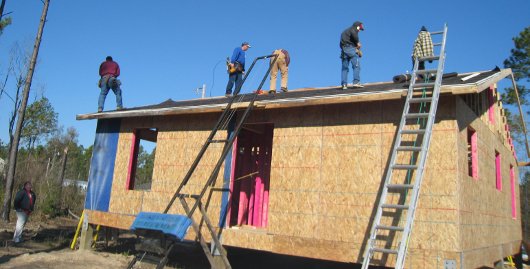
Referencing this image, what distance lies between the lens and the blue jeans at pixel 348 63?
9.57 meters

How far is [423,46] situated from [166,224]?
19.7 ft

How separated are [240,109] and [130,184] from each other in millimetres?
3985

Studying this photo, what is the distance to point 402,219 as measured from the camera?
6.91m

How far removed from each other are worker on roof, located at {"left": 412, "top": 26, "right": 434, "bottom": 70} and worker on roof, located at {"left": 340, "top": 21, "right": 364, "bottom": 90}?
4.35 feet

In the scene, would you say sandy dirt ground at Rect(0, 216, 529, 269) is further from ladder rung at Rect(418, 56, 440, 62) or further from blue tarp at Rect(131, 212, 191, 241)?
ladder rung at Rect(418, 56, 440, 62)

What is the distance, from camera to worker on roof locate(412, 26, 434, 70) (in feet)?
27.2

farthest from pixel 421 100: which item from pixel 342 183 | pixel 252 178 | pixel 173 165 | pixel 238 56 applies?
pixel 238 56

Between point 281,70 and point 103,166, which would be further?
point 103,166

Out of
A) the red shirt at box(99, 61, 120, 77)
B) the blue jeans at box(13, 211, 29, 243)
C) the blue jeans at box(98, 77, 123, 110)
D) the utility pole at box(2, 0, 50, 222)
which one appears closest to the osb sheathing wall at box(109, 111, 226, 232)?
the blue jeans at box(98, 77, 123, 110)

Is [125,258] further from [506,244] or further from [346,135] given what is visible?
[506,244]

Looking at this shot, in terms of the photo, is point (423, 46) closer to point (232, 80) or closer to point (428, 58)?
point (428, 58)

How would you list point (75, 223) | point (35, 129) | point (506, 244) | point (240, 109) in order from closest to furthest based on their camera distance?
point (240, 109), point (506, 244), point (75, 223), point (35, 129)

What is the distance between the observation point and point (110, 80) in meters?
12.5

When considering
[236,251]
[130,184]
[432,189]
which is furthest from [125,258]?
[432,189]
